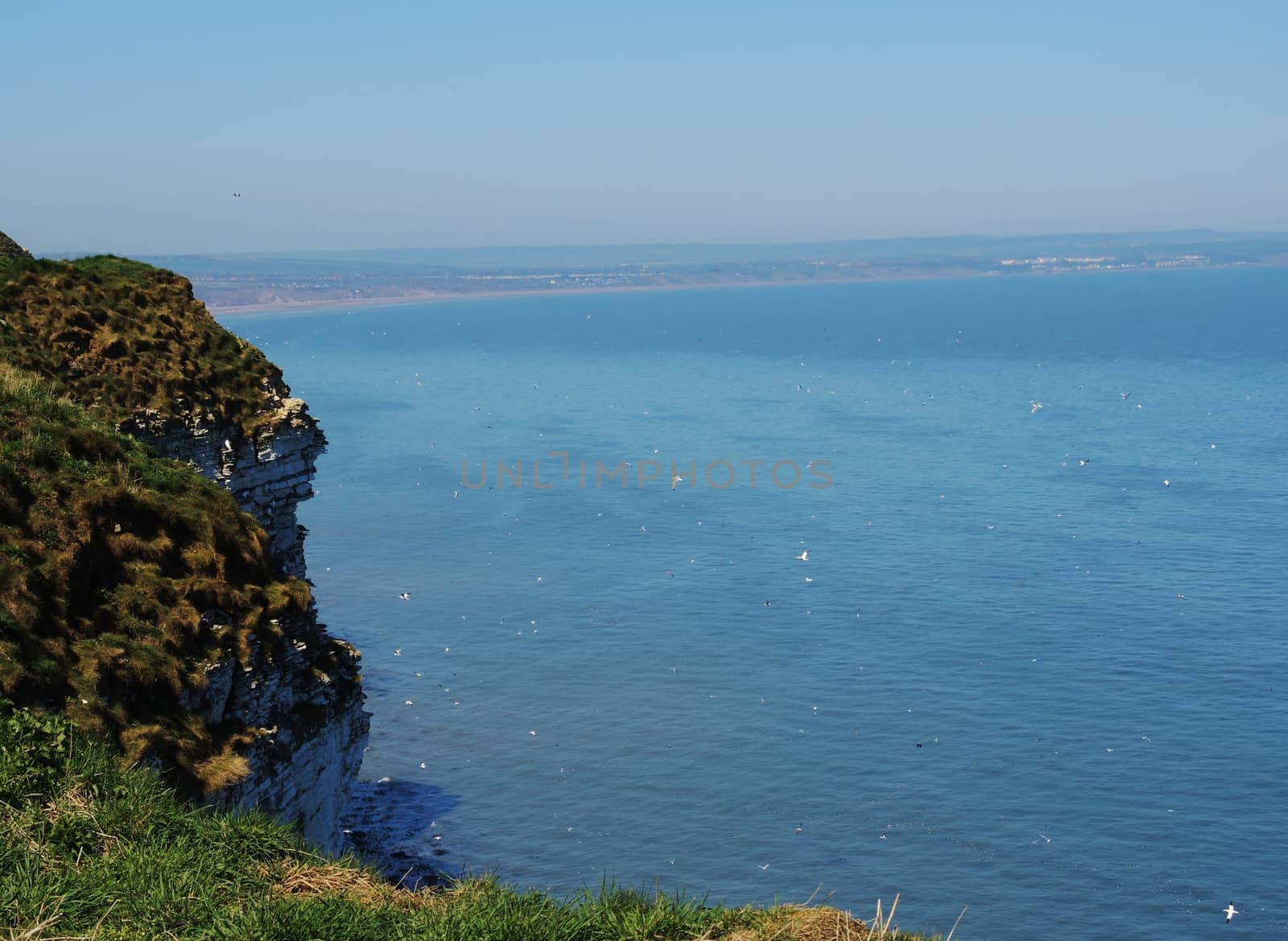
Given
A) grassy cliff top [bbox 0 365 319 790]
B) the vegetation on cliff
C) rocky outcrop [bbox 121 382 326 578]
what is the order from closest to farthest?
1. grassy cliff top [bbox 0 365 319 790]
2. the vegetation on cliff
3. rocky outcrop [bbox 121 382 326 578]

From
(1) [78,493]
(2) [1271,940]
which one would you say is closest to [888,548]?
(2) [1271,940]

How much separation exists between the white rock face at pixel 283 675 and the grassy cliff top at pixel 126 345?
66 cm

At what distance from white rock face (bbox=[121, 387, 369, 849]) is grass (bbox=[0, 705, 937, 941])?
6.19m

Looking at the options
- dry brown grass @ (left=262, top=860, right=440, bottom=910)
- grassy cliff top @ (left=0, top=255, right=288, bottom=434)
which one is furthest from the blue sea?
dry brown grass @ (left=262, top=860, right=440, bottom=910)

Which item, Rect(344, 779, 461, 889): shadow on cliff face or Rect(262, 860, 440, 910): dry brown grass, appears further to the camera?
Rect(344, 779, 461, 889): shadow on cliff face

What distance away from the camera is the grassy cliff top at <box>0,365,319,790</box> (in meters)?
21.6

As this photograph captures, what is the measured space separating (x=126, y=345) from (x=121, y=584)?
38.9 ft

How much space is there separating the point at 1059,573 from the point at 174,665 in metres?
55.9

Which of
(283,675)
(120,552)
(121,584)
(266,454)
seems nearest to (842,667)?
(266,454)

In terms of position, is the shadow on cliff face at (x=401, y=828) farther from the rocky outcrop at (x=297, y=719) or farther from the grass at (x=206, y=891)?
the grass at (x=206, y=891)

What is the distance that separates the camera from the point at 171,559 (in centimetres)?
2588

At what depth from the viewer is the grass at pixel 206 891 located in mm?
13438

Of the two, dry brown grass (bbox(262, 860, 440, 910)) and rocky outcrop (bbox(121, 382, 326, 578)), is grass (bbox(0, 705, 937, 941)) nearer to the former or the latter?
dry brown grass (bbox(262, 860, 440, 910))

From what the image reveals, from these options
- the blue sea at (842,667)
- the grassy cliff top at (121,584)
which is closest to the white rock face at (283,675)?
the grassy cliff top at (121,584)
